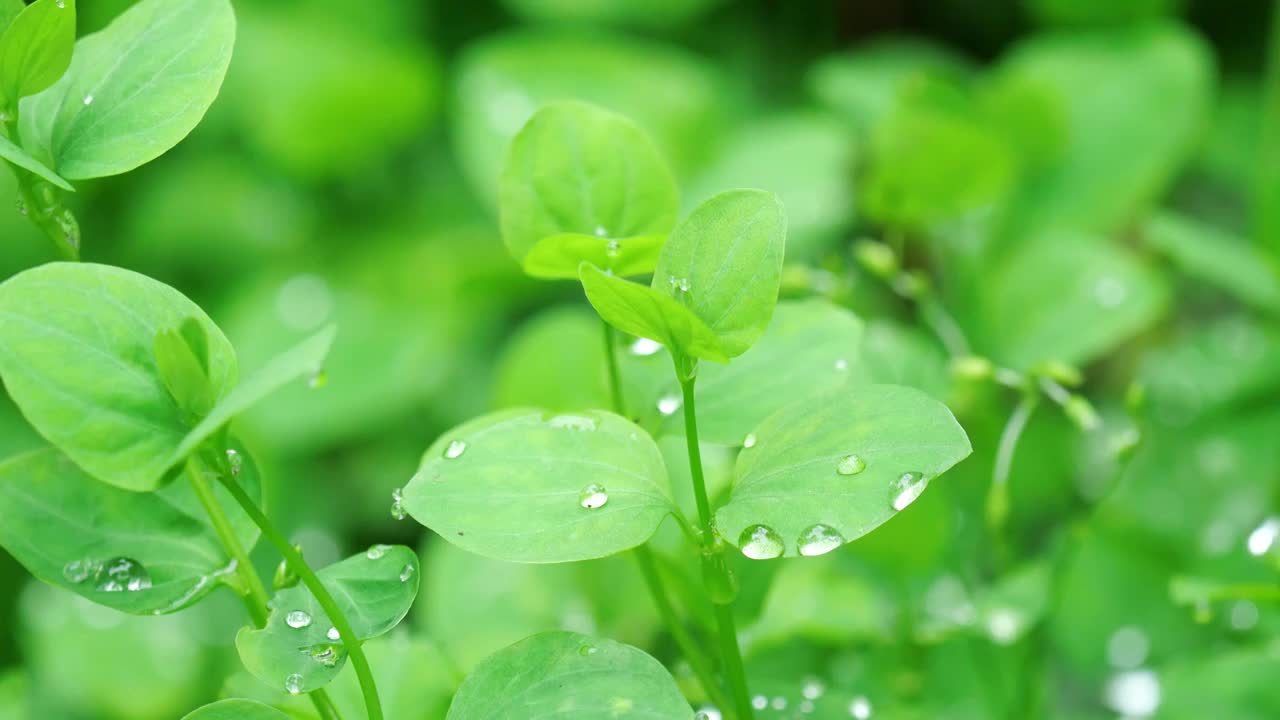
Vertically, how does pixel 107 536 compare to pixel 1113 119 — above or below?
above

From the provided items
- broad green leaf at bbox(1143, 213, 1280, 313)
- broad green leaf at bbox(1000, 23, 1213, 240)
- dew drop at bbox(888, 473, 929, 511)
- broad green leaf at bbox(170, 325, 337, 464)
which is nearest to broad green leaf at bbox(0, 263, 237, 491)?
broad green leaf at bbox(170, 325, 337, 464)

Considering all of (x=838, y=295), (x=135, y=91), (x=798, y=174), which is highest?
(x=135, y=91)

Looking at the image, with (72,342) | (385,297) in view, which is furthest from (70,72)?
(385,297)

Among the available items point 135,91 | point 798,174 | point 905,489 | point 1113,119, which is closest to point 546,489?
point 905,489

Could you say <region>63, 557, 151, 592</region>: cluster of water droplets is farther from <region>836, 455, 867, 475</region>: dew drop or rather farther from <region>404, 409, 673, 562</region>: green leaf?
<region>836, 455, 867, 475</region>: dew drop

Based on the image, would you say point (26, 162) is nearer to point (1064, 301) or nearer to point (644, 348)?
point (644, 348)

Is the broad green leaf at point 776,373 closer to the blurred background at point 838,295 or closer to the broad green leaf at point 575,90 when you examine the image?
the blurred background at point 838,295

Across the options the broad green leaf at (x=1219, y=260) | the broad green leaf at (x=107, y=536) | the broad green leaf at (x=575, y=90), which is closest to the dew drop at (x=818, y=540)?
the broad green leaf at (x=107, y=536)
